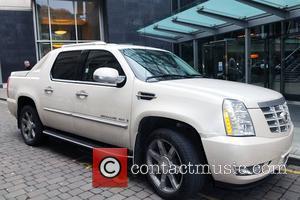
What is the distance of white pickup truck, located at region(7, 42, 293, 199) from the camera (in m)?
3.39

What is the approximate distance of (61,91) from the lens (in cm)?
536

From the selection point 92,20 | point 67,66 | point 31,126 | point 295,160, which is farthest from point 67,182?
point 92,20

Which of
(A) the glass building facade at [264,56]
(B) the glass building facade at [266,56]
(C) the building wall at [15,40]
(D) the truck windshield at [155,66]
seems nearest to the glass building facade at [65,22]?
(C) the building wall at [15,40]

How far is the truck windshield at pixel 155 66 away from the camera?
4.38 m

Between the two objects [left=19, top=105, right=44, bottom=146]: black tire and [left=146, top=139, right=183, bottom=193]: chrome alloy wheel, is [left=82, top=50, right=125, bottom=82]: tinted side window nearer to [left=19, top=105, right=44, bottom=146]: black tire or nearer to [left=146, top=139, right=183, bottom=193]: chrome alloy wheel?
[left=146, top=139, right=183, bottom=193]: chrome alloy wheel

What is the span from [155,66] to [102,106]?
0.93 m

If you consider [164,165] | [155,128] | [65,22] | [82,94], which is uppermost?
[65,22]

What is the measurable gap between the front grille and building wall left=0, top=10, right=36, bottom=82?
786 inches

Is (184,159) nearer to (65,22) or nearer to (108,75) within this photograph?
(108,75)

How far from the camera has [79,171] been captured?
16.2ft

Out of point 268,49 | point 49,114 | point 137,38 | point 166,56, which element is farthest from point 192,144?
point 137,38

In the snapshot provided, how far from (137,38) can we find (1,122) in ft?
45.2

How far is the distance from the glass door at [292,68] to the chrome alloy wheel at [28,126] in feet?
29.2

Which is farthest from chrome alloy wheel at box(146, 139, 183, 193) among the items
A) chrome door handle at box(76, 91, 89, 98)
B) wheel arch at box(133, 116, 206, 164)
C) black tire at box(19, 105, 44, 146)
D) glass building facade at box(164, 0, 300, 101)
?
glass building facade at box(164, 0, 300, 101)
